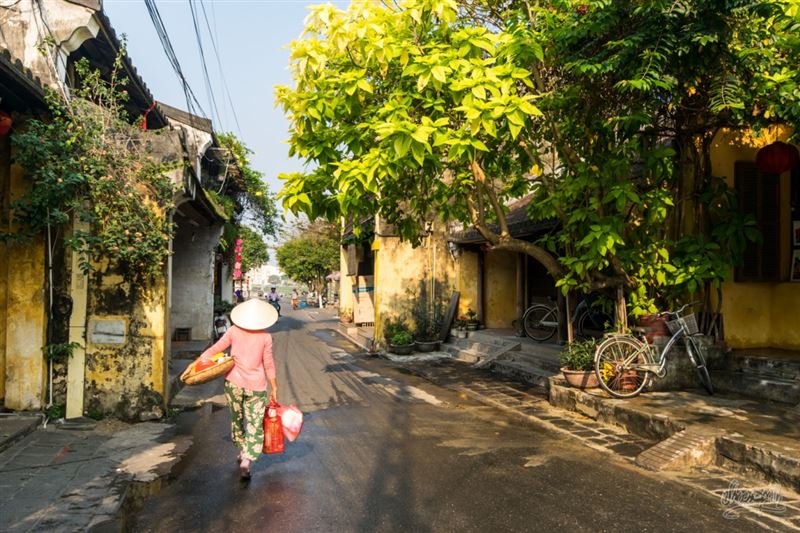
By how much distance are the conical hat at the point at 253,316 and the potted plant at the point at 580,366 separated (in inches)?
180

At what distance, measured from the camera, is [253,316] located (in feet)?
16.8

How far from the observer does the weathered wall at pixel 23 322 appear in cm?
668

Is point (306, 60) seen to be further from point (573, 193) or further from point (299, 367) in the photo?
point (299, 367)

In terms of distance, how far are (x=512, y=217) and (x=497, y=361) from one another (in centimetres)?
361

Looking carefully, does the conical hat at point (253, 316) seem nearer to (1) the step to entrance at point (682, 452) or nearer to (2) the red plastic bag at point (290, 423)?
(2) the red plastic bag at point (290, 423)

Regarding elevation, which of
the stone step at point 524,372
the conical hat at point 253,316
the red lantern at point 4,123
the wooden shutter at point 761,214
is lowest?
the stone step at point 524,372

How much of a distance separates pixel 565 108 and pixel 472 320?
859 cm

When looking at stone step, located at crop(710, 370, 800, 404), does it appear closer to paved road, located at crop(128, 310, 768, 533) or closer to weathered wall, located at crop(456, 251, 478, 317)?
paved road, located at crop(128, 310, 768, 533)

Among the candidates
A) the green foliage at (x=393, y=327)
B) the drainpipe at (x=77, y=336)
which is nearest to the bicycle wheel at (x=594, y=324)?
the green foliage at (x=393, y=327)

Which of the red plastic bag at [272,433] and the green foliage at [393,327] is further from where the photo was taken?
the green foliage at [393,327]

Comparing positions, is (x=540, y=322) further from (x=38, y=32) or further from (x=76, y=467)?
(x=38, y=32)

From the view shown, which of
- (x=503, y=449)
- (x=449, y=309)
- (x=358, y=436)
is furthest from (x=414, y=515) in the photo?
(x=449, y=309)

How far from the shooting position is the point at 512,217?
13.1 meters

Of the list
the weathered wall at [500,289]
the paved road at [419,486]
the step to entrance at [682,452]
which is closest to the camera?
the paved road at [419,486]
